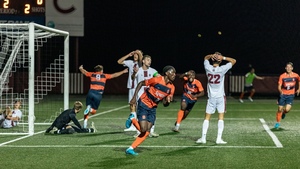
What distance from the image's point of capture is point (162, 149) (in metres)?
11.9

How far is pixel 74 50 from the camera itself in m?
38.4

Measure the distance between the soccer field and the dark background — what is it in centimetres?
2290

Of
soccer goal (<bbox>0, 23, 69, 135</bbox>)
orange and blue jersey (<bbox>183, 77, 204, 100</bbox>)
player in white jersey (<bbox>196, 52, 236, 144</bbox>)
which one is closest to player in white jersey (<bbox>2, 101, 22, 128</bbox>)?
soccer goal (<bbox>0, 23, 69, 135</bbox>)

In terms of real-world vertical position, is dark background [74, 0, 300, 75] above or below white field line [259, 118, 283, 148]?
above

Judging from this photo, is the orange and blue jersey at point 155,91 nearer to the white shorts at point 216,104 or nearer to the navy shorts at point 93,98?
the white shorts at point 216,104

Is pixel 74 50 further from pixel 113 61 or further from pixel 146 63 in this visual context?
pixel 146 63

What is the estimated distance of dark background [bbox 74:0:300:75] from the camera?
39.2 metres

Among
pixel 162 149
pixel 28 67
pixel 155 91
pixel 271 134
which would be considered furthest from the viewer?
pixel 271 134

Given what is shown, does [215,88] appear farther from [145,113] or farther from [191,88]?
[191,88]

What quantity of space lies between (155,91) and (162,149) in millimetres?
1343

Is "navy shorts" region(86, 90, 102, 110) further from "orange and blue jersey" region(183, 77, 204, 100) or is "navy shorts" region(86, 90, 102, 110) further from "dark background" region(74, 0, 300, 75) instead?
"dark background" region(74, 0, 300, 75)

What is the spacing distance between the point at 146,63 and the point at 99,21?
27.6m

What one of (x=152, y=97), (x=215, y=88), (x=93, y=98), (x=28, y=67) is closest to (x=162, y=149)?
(x=152, y=97)

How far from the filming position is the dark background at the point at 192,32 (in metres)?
39.2
